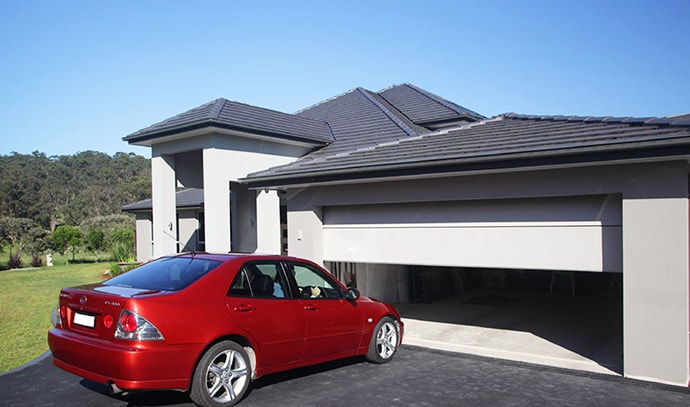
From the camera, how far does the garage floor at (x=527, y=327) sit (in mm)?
7871

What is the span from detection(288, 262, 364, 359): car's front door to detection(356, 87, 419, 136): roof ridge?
7.01m

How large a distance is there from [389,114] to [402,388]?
32.4ft

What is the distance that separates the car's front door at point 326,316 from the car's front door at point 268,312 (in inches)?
6.1

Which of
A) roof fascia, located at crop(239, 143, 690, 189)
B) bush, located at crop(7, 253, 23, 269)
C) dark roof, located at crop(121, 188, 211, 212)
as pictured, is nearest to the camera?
roof fascia, located at crop(239, 143, 690, 189)

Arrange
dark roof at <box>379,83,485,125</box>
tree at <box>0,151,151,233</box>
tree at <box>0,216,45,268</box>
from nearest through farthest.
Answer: dark roof at <box>379,83,485,125</box>
tree at <box>0,216,45,268</box>
tree at <box>0,151,151,233</box>

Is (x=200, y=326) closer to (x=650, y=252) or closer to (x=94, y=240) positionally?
(x=650, y=252)

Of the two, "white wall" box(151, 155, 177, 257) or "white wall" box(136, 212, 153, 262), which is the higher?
"white wall" box(151, 155, 177, 257)

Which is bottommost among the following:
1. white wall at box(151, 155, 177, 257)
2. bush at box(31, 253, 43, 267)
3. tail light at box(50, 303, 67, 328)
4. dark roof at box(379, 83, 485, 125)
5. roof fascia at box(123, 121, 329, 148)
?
bush at box(31, 253, 43, 267)

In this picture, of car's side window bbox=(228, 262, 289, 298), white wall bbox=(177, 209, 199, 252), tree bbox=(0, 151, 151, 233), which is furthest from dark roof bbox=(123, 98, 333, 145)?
tree bbox=(0, 151, 151, 233)

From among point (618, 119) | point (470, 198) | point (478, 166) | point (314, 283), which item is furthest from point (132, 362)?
point (618, 119)

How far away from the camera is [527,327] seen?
1018 centimetres

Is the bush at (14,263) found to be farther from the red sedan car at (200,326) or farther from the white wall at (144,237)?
the red sedan car at (200,326)

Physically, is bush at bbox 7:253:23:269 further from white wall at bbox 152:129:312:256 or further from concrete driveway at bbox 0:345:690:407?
concrete driveway at bbox 0:345:690:407

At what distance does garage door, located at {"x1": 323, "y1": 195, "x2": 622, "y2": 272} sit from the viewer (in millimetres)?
7219
